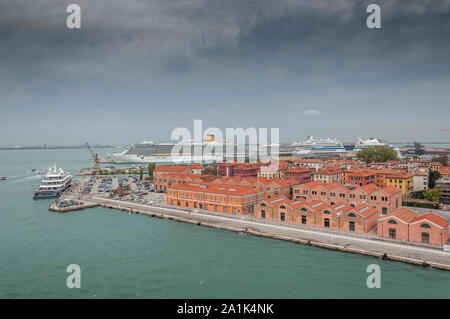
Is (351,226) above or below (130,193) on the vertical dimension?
above

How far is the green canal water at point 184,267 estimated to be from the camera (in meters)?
13.6

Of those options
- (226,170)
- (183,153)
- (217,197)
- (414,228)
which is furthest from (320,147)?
(414,228)

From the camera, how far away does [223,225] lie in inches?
912

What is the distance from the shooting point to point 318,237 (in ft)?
64.1

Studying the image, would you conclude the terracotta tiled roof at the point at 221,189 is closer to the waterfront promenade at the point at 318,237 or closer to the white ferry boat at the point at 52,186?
the waterfront promenade at the point at 318,237

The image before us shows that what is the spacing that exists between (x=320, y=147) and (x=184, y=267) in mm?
99779

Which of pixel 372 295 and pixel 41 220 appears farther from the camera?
pixel 41 220

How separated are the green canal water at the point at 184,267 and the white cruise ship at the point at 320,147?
86.3 meters

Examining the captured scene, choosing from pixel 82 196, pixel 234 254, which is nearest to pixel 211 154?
pixel 82 196

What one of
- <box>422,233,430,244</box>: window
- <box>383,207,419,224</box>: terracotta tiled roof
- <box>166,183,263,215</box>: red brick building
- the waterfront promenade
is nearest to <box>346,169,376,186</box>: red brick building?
<box>166,183,263,215</box>: red brick building

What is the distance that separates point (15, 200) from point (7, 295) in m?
26.5

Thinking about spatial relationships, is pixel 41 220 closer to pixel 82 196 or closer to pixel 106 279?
pixel 82 196

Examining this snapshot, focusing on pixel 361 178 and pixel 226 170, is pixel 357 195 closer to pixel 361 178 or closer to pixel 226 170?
pixel 361 178

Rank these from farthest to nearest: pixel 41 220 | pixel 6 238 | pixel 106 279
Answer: pixel 41 220 < pixel 6 238 < pixel 106 279
